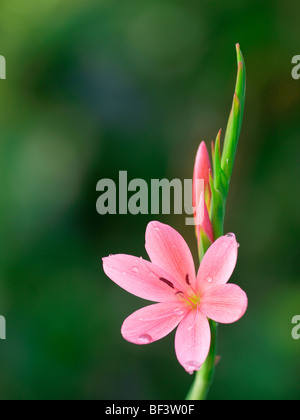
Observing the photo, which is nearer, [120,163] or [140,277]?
[140,277]

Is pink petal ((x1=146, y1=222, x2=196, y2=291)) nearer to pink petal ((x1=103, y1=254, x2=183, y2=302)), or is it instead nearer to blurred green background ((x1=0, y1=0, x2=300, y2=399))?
pink petal ((x1=103, y1=254, x2=183, y2=302))

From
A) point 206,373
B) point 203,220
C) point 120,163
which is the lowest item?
point 206,373

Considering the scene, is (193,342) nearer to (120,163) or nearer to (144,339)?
(144,339)

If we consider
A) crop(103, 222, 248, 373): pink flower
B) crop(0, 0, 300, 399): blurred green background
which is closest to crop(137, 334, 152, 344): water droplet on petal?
crop(103, 222, 248, 373): pink flower

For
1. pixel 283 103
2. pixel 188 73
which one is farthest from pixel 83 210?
pixel 283 103

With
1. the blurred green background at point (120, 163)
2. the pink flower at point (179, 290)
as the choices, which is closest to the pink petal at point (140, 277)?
the pink flower at point (179, 290)

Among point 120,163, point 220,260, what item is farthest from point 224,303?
point 120,163
